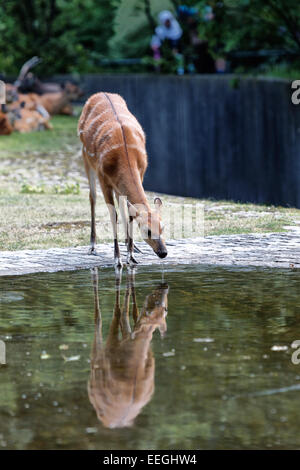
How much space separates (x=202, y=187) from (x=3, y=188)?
4656mm

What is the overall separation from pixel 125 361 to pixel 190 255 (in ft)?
12.3

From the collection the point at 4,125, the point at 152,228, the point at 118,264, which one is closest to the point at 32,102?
the point at 4,125

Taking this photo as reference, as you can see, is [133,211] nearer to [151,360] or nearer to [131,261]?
[131,261]

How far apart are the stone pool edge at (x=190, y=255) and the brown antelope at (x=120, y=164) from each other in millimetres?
318

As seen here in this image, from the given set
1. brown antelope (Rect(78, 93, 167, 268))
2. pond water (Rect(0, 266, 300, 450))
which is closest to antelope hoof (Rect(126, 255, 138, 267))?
brown antelope (Rect(78, 93, 167, 268))

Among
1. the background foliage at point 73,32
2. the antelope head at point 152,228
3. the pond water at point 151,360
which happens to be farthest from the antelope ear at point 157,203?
the background foliage at point 73,32

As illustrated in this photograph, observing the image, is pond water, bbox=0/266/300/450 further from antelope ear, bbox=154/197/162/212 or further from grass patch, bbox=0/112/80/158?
grass patch, bbox=0/112/80/158

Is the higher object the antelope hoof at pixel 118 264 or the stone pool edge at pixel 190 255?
the antelope hoof at pixel 118 264

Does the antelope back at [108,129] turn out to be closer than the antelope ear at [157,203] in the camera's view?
No

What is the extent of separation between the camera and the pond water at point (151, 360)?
520 cm

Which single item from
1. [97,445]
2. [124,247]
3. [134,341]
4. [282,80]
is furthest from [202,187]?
[97,445]

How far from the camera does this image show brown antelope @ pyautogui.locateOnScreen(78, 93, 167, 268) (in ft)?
30.1

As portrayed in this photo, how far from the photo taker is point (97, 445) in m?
5.02

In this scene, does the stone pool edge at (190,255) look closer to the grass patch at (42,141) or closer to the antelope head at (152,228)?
the antelope head at (152,228)
